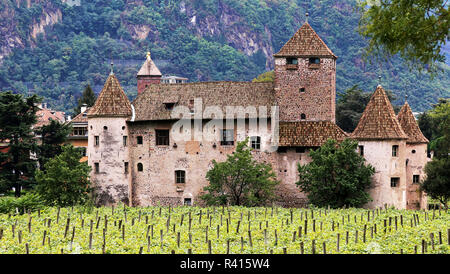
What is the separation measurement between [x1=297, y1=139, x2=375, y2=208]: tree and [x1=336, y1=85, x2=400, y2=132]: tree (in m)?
34.6

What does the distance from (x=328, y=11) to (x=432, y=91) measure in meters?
39.9

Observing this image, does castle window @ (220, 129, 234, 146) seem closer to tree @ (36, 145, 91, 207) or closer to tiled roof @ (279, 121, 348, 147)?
tiled roof @ (279, 121, 348, 147)

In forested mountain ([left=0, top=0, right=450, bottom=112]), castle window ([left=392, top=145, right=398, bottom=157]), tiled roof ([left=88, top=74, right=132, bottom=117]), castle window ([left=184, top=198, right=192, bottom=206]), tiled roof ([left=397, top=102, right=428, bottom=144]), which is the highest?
forested mountain ([left=0, top=0, right=450, bottom=112])

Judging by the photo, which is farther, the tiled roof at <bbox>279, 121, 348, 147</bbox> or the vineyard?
the tiled roof at <bbox>279, 121, 348, 147</bbox>

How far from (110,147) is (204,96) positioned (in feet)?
24.2

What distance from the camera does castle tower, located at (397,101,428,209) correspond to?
182ft

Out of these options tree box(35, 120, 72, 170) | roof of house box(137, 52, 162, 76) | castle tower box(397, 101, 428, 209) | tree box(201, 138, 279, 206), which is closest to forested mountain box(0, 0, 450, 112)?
roof of house box(137, 52, 162, 76)

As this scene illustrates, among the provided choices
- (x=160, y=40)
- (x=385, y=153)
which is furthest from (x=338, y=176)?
(x=160, y=40)

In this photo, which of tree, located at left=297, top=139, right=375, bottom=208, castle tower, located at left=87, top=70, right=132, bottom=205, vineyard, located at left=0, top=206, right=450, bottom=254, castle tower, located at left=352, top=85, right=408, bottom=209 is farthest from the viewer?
castle tower, located at left=87, top=70, right=132, bottom=205

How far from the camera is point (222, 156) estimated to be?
2146 inches

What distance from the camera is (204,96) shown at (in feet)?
182

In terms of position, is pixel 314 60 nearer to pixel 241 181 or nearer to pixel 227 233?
pixel 241 181

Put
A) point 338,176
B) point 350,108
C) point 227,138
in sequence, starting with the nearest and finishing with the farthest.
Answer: point 338,176 < point 227,138 < point 350,108

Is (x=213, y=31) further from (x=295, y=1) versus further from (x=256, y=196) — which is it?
(x=256, y=196)
